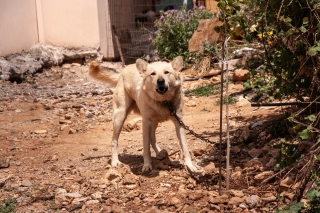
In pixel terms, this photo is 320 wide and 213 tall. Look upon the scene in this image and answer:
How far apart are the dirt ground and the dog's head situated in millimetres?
860

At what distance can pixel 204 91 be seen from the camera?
959cm

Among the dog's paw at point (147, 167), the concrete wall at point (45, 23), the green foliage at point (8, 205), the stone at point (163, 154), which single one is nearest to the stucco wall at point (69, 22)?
the concrete wall at point (45, 23)

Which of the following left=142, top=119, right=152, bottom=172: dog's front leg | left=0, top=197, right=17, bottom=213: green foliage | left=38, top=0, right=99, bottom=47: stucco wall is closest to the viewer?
left=0, top=197, right=17, bottom=213: green foliage

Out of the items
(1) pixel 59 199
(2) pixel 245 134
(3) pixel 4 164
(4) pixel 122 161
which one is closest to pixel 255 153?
(2) pixel 245 134

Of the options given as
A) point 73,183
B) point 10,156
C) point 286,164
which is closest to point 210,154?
point 73,183

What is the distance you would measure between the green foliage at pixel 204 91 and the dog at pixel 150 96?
3.08m

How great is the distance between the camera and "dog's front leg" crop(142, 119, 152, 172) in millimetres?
6039

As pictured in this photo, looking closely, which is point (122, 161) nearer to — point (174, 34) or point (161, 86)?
point (161, 86)

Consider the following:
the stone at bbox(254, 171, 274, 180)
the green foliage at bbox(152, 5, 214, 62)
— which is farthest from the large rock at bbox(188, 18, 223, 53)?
the stone at bbox(254, 171, 274, 180)

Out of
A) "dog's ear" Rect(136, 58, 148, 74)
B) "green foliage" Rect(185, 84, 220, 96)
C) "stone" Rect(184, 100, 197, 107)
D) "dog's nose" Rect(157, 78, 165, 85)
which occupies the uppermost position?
Answer: "dog's ear" Rect(136, 58, 148, 74)

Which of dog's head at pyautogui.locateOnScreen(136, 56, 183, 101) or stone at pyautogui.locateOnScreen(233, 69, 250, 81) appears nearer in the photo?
dog's head at pyautogui.locateOnScreen(136, 56, 183, 101)

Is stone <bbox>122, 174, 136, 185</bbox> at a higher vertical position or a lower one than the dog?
lower

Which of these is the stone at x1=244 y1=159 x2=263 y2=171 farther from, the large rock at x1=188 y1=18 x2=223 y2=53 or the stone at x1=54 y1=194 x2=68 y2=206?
the large rock at x1=188 y1=18 x2=223 y2=53

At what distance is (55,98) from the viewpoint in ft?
34.4
